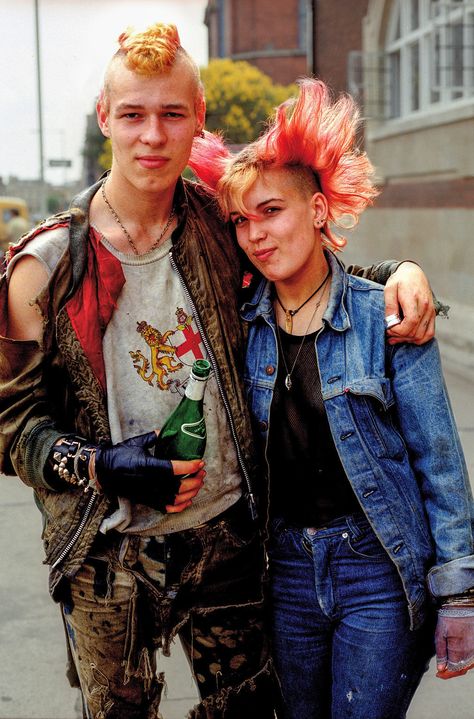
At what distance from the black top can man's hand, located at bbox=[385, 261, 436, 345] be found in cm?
22

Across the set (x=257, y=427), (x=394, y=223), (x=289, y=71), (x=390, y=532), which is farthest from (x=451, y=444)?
(x=289, y=71)

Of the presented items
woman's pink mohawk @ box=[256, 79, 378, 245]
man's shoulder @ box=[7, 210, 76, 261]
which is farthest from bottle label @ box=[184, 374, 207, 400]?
woman's pink mohawk @ box=[256, 79, 378, 245]

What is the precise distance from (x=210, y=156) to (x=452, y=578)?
1.33m

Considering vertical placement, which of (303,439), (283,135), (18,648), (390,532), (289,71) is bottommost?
(18,648)

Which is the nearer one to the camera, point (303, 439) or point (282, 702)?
point (303, 439)

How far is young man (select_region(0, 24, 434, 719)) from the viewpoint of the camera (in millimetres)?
2197

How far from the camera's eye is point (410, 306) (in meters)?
2.27

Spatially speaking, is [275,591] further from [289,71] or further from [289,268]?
[289,71]

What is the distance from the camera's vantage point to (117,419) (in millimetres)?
2271

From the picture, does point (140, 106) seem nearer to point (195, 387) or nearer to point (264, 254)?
point (264, 254)

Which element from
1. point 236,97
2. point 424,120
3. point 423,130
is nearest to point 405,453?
point 424,120

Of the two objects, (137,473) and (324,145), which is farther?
(324,145)

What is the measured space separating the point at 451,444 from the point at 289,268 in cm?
62

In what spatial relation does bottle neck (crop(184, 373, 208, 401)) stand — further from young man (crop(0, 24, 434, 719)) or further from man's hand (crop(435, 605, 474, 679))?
man's hand (crop(435, 605, 474, 679))
